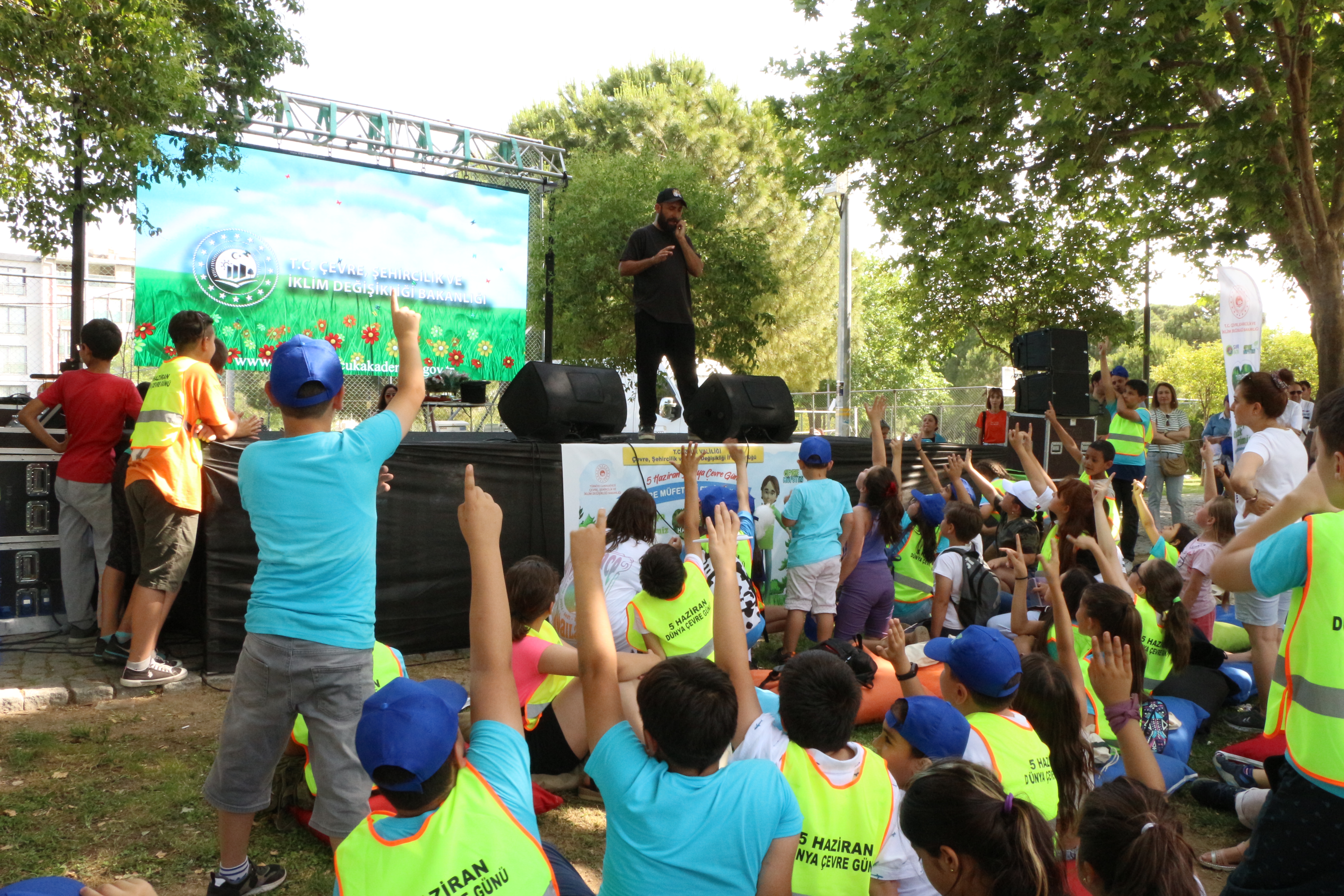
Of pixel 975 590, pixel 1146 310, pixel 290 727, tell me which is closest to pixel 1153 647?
pixel 975 590

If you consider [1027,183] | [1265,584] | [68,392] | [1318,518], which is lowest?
[1265,584]

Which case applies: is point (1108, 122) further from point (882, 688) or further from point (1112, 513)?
point (882, 688)

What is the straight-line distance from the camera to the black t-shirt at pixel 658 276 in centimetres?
673

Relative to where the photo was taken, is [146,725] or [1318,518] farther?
[146,725]

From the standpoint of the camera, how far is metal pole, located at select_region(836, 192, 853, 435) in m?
14.7

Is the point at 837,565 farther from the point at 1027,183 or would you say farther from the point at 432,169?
the point at 432,169

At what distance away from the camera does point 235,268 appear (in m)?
11.8

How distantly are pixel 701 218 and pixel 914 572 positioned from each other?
11153mm

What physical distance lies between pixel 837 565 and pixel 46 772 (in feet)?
13.7

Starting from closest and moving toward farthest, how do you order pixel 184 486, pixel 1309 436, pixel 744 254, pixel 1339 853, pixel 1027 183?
pixel 1339 853
pixel 184 486
pixel 1309 436
pixel 1027 183
pixel 744 254

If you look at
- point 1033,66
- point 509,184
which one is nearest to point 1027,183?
point 1033,66

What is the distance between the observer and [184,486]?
475 cm

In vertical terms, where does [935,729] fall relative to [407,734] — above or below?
below

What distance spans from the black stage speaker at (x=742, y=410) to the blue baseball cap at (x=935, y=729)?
14.4 ft
